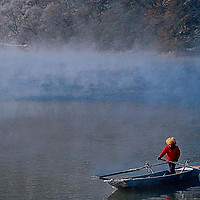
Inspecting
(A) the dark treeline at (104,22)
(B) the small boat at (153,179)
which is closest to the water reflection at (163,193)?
(B) the small boat at (153,179)

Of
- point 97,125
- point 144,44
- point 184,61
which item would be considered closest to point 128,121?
point 97,125

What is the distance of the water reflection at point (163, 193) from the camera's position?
1997 centimetres

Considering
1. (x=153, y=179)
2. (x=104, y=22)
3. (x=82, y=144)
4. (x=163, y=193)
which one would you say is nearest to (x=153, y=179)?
(x=153, y=179)

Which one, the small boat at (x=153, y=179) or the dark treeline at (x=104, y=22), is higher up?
the dark treeline at (x=104, y=22)

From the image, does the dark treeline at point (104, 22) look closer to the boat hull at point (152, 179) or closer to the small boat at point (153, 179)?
the small boat at point (153, 179)

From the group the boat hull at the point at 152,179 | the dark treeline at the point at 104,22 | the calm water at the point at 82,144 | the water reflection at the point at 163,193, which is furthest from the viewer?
the dark treeline at the point at 104,22

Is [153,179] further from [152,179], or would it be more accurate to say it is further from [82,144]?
[82,144]

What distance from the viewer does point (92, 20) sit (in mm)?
64500

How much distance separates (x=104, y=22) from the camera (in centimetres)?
6356

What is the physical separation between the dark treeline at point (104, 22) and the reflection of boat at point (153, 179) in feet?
135

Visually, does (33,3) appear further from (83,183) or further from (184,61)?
(83,183)

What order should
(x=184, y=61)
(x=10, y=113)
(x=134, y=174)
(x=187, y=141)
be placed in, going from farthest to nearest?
(x=184, y=61) < (x=10, y=113) < (x=187, y=141) < (x=134, y=174)

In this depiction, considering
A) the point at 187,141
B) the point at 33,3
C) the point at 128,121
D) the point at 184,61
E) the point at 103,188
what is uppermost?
the point at 33,3

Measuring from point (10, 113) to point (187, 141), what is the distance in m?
12.0
